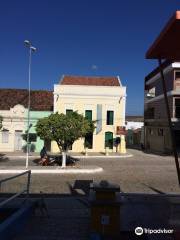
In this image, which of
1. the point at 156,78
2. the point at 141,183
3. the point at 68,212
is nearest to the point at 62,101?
the point at 156,78

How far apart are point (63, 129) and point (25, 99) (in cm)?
1893

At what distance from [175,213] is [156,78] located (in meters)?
34.1

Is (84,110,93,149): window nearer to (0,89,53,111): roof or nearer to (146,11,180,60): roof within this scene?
(0,89,53,111): roof

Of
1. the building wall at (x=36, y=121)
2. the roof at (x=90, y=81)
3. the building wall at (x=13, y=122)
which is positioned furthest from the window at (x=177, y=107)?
the building wall at (x=13, y=122)

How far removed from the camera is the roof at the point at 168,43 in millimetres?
4652

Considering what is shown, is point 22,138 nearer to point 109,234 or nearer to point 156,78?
point 156,78

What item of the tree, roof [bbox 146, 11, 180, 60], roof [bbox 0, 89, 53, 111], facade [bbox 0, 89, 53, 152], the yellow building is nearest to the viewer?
roof [bbox 146, 11, 180, 60]

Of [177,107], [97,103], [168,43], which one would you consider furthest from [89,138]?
[168,43]

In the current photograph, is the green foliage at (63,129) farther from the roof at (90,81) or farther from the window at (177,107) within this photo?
the roof at (90,81)

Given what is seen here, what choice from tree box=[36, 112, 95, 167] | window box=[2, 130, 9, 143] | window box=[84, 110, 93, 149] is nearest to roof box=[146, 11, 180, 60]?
tree box=[36, 112, 95, 167]

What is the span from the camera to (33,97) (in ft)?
133

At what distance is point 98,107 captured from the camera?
3681 centimetres

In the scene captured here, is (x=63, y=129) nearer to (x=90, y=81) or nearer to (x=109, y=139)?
(x=109, y=139)

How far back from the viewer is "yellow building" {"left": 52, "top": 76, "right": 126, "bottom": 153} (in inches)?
1437
